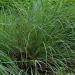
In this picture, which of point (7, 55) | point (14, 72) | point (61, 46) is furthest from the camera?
point (61, 46)

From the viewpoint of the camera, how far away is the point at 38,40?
3.75 meters

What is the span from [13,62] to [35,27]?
0.54 metres

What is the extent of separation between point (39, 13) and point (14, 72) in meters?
0.89

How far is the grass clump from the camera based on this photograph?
3669mm

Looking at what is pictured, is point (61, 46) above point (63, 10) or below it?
below

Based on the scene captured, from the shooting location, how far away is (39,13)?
12.7ft

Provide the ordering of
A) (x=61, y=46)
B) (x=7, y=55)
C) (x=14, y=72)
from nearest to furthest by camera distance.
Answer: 1. (x=14, y=72)
2. (x=7, y=55)
3. (x=61, y=46)

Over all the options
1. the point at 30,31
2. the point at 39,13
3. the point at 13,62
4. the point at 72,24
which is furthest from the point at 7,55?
the point at 72,24

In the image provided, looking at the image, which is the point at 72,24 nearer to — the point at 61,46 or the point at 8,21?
the point at 61,46

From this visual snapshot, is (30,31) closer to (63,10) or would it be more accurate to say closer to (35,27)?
(35,27)

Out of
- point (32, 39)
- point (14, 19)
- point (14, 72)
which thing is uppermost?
point (14, 19)

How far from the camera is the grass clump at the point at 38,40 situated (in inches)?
144

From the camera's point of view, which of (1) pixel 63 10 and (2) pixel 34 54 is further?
(1) pixel 63 10

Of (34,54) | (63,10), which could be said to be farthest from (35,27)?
(63,10)
